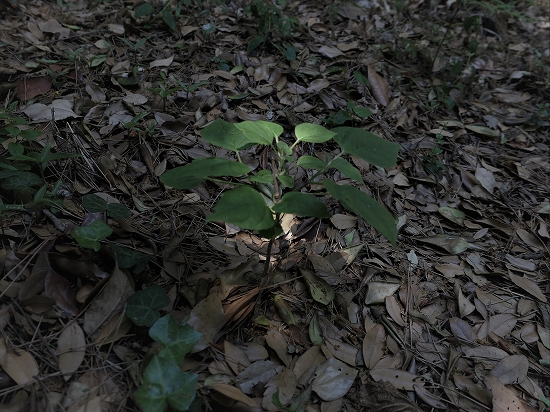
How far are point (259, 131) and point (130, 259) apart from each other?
66cm

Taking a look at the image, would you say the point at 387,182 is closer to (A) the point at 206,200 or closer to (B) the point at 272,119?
→ (B) the point at 272,119

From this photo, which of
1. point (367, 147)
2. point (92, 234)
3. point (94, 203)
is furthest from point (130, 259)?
point (367, 147)

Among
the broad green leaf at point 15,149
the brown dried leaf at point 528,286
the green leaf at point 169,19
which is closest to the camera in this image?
the broad green leaf at point 15,149

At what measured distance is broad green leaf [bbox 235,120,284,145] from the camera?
53.8 inches

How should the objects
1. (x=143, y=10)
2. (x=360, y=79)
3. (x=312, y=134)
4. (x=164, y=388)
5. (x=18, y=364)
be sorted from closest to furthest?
(x=164, y=388), (x=18, y=364), (x=312, y=134), (x=360, y=79), (x=143, y=10)

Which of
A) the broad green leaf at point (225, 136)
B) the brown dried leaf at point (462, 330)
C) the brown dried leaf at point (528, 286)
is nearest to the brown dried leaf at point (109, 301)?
the broad green leaf at point (225, 136)

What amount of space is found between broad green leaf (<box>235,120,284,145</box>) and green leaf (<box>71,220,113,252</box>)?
0.61m

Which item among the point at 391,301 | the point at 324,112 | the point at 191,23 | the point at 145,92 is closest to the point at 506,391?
the point at 391,301

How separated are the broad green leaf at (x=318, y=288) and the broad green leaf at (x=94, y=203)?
85cm

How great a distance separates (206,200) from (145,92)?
2.85 ft

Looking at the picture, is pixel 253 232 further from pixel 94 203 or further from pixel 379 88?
pixel 379 88

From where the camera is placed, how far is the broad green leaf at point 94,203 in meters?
1.64

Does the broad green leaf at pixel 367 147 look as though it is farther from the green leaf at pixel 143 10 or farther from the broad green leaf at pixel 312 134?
the green leaf at pixel 143 10

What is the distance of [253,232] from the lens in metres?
1.90
